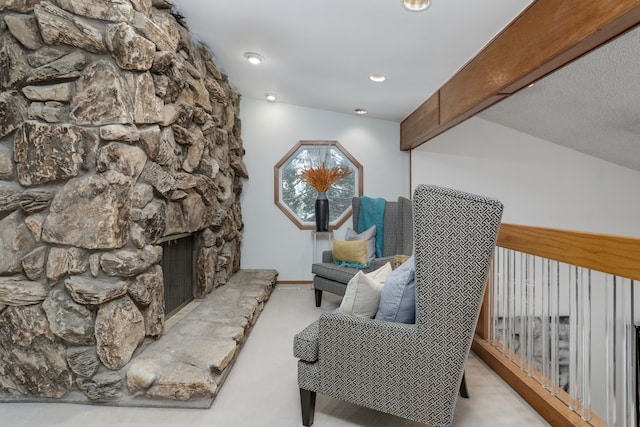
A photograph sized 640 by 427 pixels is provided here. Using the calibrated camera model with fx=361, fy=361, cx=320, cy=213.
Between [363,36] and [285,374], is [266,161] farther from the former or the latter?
[285,374]

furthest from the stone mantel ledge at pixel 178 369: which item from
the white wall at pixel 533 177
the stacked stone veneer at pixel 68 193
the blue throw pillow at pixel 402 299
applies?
the white wall at pixel 533 177

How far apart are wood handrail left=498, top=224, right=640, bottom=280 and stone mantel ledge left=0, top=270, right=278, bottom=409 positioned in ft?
6.20

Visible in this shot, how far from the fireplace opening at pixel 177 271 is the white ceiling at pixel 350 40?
1.72 metres

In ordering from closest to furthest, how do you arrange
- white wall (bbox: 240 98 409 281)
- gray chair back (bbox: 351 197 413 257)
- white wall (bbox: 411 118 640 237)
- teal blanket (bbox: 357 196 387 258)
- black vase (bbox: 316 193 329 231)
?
gray chair back (bbox: 351 197 413 257) < teal blanket (bbox: 357 196 387 258) < white wall (bbox: 411 118 640 237) < black vase (bbox: 316 193 329 231) < white wall (bbox: 240 98 409 281)

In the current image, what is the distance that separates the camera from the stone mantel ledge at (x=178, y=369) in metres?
1.98

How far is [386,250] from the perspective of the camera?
3945 millimetres

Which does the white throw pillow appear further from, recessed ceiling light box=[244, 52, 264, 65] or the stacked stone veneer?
recessed ceiling light box=[244, 52, 264, 65]

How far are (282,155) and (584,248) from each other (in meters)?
3.81

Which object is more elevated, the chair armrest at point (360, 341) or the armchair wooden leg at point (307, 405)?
the chair armrest at point (360, 341)

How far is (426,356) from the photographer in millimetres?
1481

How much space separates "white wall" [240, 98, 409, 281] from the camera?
4.81 meters

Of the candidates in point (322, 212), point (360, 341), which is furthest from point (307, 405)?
point (322, 212)

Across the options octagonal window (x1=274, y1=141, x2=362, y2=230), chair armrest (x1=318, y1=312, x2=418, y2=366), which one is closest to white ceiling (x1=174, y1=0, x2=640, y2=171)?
octagonal window (x1=274, y1=141, x2=362, y2=230)

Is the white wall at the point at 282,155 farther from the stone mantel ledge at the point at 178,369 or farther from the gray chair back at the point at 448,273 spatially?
the gray chair back at the point at 448,273
